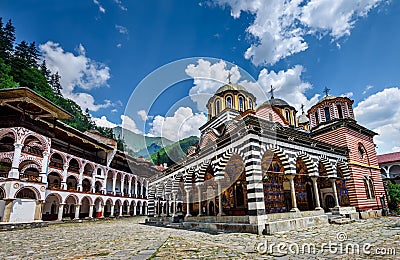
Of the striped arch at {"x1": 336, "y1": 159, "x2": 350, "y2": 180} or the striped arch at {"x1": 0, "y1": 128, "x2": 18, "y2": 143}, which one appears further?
the striped arch at {"x1": 0, "y1": 128, "x2": 18, "y2": 143}

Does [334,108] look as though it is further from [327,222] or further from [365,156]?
[327,222]

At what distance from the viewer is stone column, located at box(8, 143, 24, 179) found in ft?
58.8

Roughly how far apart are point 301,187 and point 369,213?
4380mm

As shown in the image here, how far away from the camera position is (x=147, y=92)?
1025 cm

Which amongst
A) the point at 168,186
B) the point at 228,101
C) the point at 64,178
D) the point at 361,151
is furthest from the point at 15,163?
the point at 361,151

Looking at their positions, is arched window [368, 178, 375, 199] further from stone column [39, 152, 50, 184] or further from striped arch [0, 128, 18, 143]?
striped arch [0, 128, 18, 143]

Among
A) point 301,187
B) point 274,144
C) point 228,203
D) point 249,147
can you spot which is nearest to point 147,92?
point 249,147

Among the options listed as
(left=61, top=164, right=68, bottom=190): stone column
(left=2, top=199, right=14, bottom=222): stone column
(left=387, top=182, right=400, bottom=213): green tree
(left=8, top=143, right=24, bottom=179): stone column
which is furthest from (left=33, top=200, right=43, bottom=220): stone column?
(left=387, top=182, right=400, bottom=213): green tree

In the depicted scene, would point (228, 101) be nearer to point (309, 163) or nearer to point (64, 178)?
point (309, 163)

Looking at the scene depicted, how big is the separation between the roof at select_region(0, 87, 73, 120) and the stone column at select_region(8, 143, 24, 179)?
283 cm

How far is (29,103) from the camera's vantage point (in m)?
18.6

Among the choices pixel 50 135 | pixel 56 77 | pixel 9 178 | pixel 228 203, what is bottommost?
pixel 228 203

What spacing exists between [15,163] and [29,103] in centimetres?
457

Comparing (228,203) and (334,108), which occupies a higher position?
(334,108)
